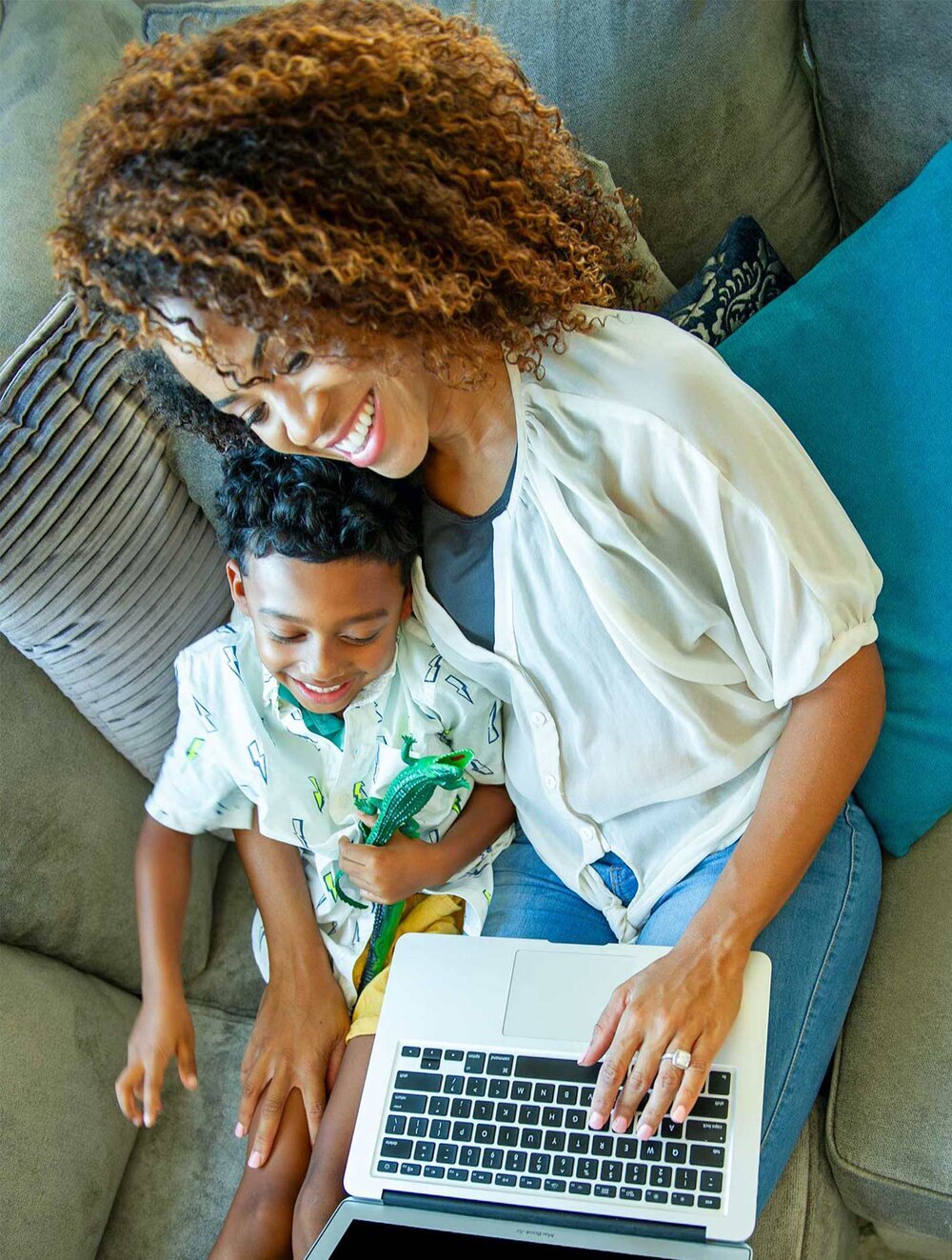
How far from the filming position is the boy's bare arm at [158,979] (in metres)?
1.20

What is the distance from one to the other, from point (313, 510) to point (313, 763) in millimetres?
327

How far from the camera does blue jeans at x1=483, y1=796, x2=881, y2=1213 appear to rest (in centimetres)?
111

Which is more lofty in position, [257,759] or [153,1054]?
[257,759]

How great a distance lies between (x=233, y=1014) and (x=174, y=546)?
60cm

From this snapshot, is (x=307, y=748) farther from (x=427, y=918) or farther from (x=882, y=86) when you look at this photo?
(x=882, y=86)

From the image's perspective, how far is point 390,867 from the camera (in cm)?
124

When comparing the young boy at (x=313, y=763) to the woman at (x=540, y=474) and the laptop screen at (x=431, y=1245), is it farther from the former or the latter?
the laptop screen at (x=431, y=1245)

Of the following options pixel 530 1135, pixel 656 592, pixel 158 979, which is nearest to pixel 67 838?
pixel 158 979

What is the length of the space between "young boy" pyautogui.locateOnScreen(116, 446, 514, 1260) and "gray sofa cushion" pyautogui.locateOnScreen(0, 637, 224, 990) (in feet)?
0.30

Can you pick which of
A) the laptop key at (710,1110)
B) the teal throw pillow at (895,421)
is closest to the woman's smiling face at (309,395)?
the teal throw pillow at (895,421)

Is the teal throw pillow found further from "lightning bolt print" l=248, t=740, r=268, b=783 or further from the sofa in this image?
"lightning bolt print" l=248, t=740, r=268, b=783

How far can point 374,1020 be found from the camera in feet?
4.08

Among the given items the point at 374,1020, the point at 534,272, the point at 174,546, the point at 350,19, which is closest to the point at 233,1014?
the point at 374,1020

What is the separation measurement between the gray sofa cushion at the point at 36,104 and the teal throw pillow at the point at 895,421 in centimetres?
81
